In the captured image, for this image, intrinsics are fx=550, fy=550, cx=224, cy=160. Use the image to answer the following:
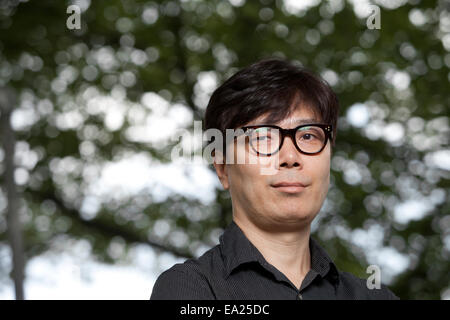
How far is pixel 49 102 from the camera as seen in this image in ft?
19.3

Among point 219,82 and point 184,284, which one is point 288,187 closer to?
point 184,284

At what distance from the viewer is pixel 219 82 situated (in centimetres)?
544

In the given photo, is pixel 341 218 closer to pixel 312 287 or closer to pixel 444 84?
pixel 444 84

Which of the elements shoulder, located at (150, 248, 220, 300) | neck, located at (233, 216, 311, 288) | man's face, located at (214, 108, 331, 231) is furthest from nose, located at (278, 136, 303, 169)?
shoulder, located at (150, 248, 220, 300)

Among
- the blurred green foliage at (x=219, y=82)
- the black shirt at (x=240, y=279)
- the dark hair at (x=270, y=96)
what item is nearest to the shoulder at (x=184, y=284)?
the black shirt at (x=240, y=279)

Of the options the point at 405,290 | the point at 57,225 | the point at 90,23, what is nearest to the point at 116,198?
the point at 57,225

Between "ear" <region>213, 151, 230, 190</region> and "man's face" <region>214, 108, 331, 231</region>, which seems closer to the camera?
"man's face" <region>214, 108, 331, 231</region>

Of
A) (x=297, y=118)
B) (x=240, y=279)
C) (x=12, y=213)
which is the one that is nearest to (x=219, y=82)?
(x=12, y=213)

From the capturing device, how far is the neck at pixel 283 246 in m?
1.38

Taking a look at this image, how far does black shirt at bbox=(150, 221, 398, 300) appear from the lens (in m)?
1.28

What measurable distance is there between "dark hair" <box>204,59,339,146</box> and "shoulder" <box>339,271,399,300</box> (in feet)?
1.48

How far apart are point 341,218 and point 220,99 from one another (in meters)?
4.45

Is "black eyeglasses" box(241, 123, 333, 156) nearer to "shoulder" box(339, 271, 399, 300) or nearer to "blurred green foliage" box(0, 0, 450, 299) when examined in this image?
"shoulder" box(339, 271, 399, 300)

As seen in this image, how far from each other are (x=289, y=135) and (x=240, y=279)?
1.23ft
